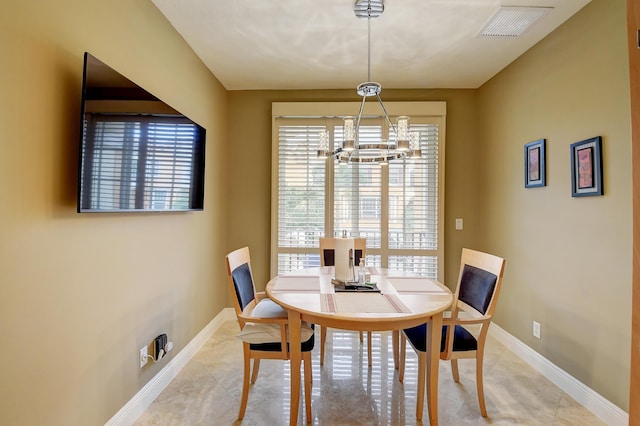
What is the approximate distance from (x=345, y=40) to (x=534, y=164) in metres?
1.88

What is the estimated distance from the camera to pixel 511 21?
88.1 inches

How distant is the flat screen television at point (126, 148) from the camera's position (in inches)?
56.4

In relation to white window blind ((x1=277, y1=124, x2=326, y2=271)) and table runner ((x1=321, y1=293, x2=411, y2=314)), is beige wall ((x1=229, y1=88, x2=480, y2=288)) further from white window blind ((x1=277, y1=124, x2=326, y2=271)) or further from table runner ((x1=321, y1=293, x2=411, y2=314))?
table runner ((x1=321, y1=293, x2=411, y2=314))

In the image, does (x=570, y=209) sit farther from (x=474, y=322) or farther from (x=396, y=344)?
(x=396, y=344)

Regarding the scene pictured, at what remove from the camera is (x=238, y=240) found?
143 inches

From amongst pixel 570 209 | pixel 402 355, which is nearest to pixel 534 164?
pixel 570 209

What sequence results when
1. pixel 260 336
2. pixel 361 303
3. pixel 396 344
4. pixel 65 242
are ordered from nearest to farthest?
pixel 65 242 → pixel 361 303 → pixel 260 336 → pixel 396 344

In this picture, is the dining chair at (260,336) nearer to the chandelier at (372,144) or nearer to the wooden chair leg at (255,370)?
the wooden chair leg at (255,370)

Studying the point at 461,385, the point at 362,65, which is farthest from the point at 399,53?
the point at 461,385

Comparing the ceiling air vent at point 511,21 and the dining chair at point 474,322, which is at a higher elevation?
the ceiling air vent at point 511,21

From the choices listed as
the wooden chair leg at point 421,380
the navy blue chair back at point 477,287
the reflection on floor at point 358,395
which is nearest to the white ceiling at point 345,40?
the navy blue chair back at point 477,287

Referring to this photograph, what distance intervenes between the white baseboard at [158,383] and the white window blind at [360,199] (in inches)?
41.5

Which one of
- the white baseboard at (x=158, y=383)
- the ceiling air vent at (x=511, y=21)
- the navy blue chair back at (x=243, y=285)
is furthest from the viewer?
the ceiling air vent at (x=511, y=21)

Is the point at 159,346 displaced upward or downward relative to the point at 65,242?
downward
